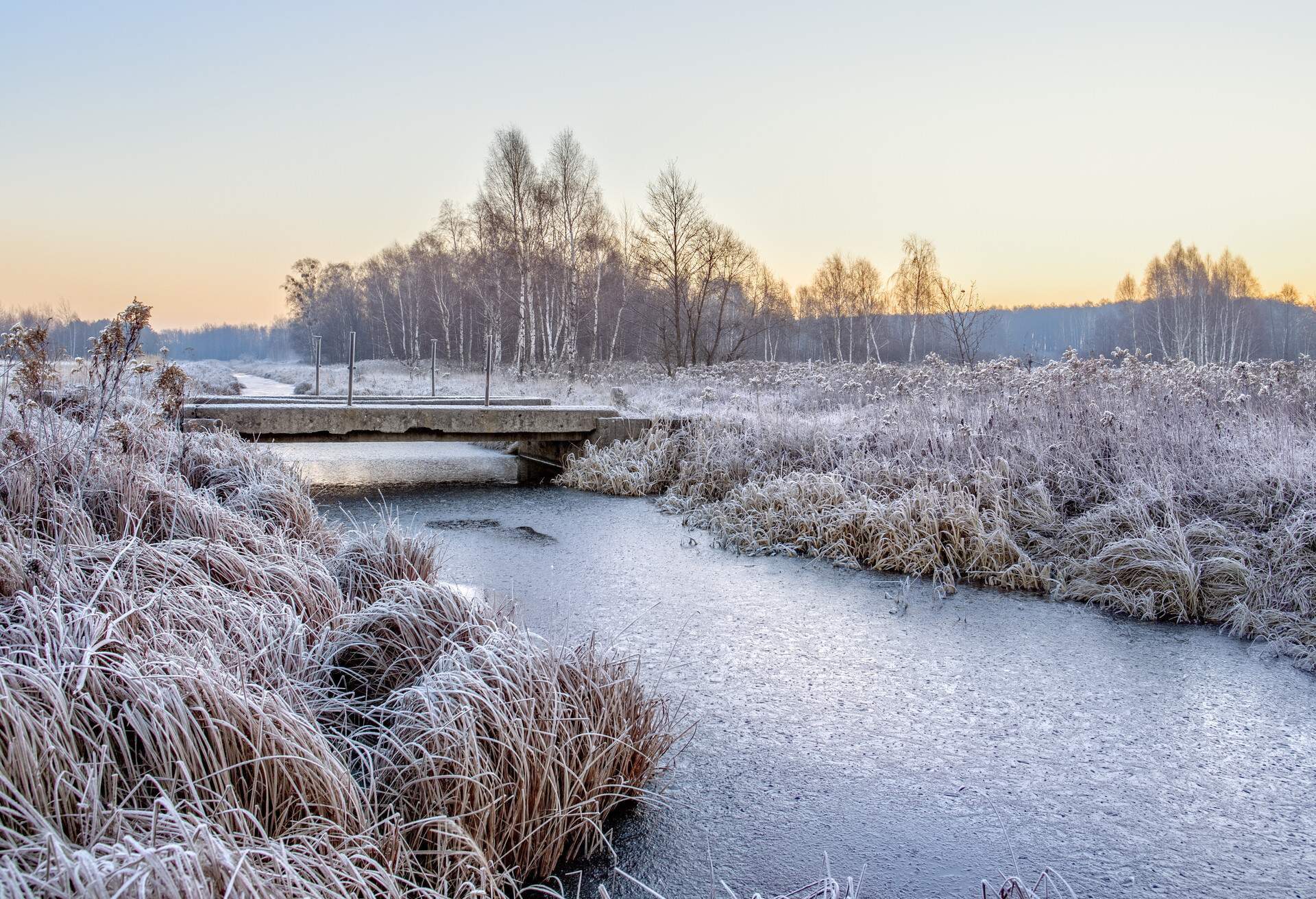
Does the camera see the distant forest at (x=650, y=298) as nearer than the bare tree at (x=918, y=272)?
Yes

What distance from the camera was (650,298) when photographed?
109ft

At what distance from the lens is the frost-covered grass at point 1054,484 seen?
5.15m

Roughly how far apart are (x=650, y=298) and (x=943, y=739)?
31.0m

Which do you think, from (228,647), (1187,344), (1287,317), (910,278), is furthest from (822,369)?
(1287,317)

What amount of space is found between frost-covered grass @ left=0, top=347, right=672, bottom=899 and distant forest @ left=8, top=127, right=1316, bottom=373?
2.40m

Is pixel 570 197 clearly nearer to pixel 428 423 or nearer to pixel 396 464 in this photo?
pixel 396 464

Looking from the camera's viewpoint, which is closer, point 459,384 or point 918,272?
point 459,384

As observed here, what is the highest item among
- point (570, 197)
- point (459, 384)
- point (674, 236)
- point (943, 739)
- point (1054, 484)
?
point (570, 197)

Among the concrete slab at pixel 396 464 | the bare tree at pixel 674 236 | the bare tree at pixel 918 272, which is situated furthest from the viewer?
the bare tree at pixel 918 272

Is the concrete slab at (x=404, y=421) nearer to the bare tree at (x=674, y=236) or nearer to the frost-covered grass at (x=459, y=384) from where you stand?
the frost-covered grass at (x=459, y=384)

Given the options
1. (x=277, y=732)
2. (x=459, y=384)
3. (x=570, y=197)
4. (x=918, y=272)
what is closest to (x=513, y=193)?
(x=570, y=197)

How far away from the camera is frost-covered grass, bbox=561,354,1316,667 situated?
5152 mm

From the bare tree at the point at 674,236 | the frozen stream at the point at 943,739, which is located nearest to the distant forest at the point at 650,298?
the bare tree at the point at 674,236

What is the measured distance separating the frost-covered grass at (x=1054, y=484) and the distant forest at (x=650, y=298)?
2.93 metres
